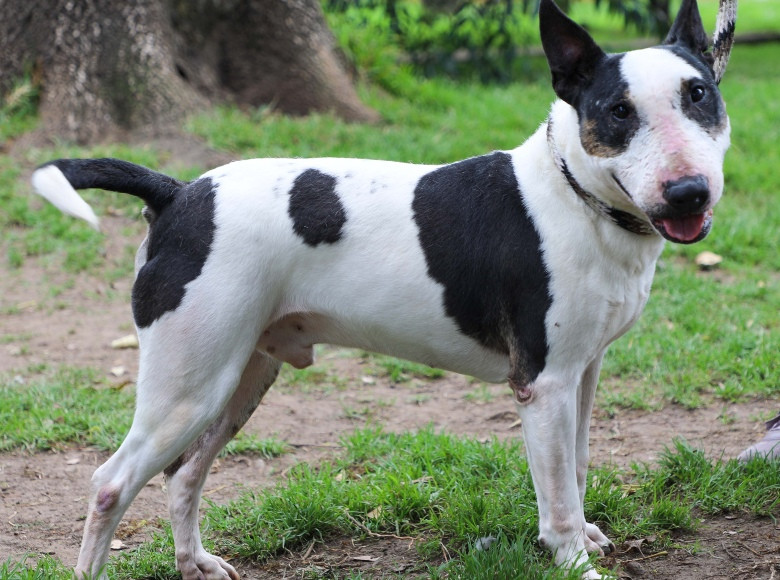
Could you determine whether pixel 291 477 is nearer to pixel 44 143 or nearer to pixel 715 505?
pixel 715 505

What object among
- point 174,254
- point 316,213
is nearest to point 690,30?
point 316,213

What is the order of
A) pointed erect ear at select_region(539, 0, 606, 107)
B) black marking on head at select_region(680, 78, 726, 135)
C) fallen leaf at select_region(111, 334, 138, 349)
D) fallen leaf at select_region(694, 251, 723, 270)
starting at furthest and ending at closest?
fallen leaf at select_region(694, 251, 723, 270)
fallen leaf at select_region(111, 334, 138, 349)
pointed erect ear at select_region(539, 0, 606, 107)
black marking on head at select_region(680, 78, 726, 135)

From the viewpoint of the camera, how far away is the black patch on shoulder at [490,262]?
3.08 meters

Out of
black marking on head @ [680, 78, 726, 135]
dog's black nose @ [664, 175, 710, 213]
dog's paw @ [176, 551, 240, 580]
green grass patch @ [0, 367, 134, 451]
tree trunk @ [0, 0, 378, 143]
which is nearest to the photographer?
dog's black nose @ [664, 175, 710, 213]

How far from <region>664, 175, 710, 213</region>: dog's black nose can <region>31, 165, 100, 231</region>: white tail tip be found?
174cm

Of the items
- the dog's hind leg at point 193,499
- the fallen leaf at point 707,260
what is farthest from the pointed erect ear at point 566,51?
the fallen leaf at point 707,260

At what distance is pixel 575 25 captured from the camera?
2.95 metres

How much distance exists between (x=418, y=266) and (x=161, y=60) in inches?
196

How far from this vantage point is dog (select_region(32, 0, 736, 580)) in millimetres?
3049

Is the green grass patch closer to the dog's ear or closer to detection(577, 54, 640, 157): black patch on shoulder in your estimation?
detection(577, 54, 640, 157): black patch on shoulder

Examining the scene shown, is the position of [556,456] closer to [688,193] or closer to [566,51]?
[688,193]

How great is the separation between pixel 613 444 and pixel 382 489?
124cm

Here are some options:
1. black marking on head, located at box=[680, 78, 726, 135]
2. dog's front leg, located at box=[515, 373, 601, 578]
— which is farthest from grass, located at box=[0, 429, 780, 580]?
black marking on head, located at box=[680, 78, 726, 135]

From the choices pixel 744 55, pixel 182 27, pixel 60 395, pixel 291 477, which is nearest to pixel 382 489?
pixel 291 477
